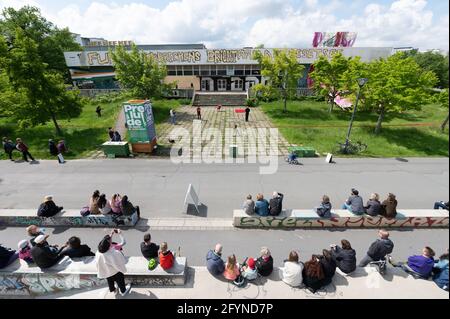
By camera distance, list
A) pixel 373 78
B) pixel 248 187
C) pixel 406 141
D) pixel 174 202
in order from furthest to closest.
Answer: pixel 373 78 → pixel 406 141 → pixel 248 187 → pixel 174 202

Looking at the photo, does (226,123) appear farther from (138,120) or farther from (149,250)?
(149,250)

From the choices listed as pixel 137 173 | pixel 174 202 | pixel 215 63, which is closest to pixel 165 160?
pixel 137 173

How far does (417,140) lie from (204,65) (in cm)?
2959

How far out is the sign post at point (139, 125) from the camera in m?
14.9

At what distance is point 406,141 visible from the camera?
18.3m

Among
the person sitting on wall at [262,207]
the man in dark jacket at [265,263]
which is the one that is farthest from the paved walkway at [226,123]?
the man in dark jacket at [265,263]

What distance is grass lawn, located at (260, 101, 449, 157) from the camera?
16688 millimetres

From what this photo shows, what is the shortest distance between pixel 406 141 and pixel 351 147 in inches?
234

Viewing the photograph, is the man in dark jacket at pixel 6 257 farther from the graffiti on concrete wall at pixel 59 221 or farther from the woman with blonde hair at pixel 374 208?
the woman with blonde hair at pixel 374 208

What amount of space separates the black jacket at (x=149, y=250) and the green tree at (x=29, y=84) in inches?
669

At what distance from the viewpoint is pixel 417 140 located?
18.5m

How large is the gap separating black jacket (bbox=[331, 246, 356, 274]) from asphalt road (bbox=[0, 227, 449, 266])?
1130 mm
